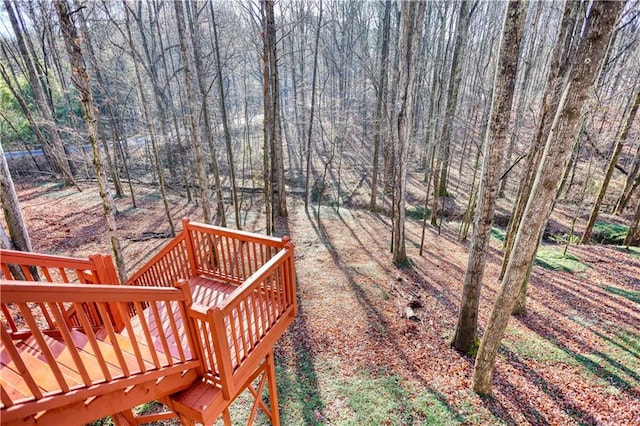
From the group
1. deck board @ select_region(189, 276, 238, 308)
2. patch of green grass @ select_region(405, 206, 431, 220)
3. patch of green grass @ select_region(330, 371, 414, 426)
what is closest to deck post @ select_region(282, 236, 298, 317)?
deck board @ select_region(189, 276, 238, 308)

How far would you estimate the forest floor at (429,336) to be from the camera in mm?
4652

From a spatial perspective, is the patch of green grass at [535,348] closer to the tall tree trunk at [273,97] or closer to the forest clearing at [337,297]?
the forest clearing at [337,297]

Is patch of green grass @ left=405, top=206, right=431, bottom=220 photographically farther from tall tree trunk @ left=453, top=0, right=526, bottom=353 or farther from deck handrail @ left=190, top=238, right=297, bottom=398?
deck handrail @ left=190, top=238, right=297, bottom=398

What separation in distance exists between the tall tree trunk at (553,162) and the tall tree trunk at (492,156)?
875mm

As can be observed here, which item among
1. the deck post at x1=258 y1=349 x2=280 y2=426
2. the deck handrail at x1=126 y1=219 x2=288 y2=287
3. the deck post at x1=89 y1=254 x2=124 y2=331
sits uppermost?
the deck post at x1=89 y1=254 x2=124 y2=331

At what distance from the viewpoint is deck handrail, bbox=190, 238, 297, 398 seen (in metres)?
2.71

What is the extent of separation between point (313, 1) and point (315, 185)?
32.0 ft

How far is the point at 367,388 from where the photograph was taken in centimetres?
507

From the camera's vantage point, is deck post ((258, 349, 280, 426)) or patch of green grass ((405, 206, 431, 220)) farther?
patch of green grass ((405, 206, 431, 220))

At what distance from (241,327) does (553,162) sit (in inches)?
156

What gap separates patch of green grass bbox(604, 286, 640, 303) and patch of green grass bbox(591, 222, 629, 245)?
631cm

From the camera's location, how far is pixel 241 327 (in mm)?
3057

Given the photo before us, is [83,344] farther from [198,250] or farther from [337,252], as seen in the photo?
[337,252]

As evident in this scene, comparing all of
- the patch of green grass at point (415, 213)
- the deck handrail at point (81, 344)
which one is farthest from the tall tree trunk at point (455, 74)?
the deck handrail at point (81, 344)
